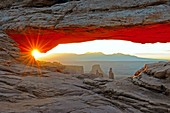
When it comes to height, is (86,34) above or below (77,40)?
above

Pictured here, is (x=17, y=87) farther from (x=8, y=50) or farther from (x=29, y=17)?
(x=29, y=17)

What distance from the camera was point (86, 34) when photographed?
47.0 ft

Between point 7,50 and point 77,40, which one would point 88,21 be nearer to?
point 77,40

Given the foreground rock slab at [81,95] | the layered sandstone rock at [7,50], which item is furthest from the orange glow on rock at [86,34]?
the foreground rock slab at [81,95]

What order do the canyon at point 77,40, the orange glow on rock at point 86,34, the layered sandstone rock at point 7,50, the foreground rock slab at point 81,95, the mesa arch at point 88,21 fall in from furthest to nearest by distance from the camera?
the orange glow on rock at point 86,34 → the layered sandstone rock at point 7,50 → the mesa arch at point 88,21 → the canyon at point 77,40 → the foreground rock slab at point 81,95

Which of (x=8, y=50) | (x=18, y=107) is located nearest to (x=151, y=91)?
(x=18, y=107)

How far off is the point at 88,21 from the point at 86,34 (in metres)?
1.55

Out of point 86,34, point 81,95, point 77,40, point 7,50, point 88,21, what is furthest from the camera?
point 77,40

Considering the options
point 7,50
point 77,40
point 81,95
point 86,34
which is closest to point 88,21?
point 86,34

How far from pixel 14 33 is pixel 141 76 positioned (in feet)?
29.6

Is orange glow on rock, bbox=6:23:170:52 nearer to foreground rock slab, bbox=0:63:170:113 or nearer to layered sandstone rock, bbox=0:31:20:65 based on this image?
layered sandstone rock, bbox=0:31:20:65

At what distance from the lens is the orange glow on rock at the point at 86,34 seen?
506 inches

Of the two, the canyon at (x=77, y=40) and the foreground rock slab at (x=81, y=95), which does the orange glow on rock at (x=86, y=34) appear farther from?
the foreground rock slab at (x=81, y=95)

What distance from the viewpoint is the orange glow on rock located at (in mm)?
12859
